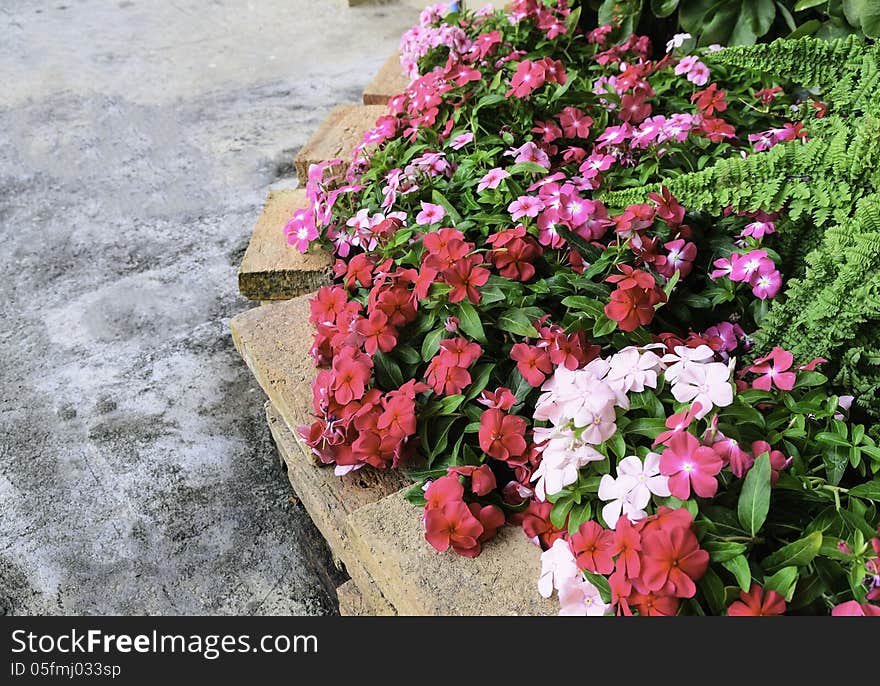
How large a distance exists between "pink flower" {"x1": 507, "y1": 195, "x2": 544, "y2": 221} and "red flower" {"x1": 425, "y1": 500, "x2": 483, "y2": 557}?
616mm

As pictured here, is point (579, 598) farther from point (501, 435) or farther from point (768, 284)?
point (768, 284)

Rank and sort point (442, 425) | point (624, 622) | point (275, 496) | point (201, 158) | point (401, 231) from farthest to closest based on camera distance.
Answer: point (201, 158) → point (275, 496) → point (401, 231) → point (442, 425) → point (624, 622)

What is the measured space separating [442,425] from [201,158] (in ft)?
8.11

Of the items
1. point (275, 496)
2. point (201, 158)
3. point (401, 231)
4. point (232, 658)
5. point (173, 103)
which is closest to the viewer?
point (232, 658)

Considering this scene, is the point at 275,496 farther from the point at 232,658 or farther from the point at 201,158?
the point at 201,158

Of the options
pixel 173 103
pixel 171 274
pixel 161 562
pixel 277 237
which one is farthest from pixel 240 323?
pixel 173 103

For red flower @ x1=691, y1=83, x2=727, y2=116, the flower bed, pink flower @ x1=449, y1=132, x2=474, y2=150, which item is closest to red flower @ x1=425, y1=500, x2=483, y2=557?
the flower bed

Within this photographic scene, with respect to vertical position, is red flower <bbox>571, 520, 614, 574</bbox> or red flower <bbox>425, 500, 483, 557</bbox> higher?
red flower <bbox>571, 520, 614, 574</bbox>

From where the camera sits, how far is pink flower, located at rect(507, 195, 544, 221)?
58.2 inches

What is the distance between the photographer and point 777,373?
3.81 feet

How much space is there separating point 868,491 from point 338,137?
1.85 meters

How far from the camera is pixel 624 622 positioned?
0.95 metres

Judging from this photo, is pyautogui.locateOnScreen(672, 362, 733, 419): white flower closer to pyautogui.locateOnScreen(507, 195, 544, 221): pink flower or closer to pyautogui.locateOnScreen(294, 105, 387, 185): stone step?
pyautogui.locateOnScreen(507, 195, 544, 221): pink flower

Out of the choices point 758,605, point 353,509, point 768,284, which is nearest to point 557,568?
point 758,605
